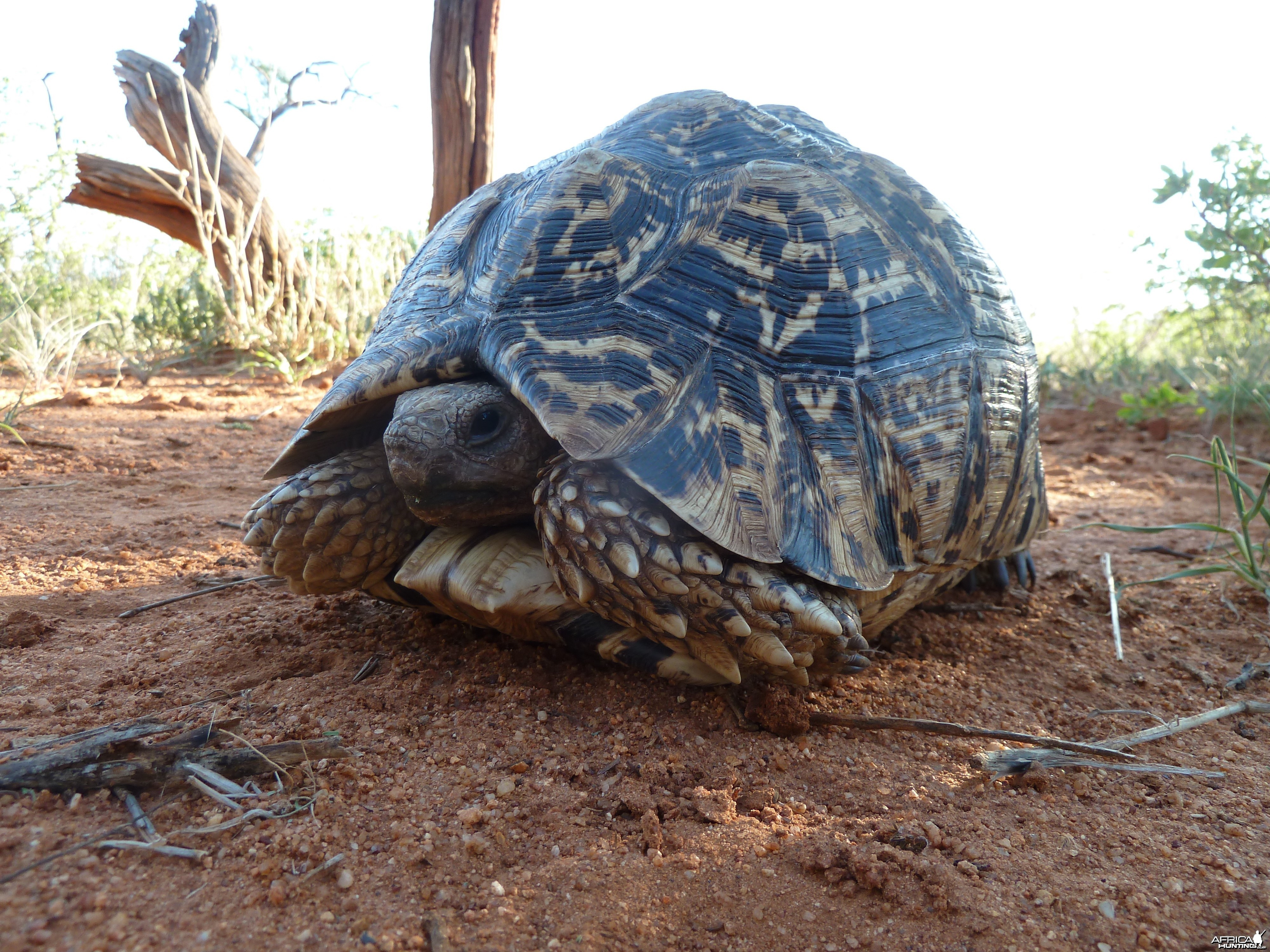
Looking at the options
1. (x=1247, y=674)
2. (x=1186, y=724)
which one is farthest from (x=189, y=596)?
(x=1247, y=674)

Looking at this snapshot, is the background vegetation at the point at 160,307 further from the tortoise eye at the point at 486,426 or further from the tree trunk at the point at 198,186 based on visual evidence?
the tortoise eye at the point at 486,426

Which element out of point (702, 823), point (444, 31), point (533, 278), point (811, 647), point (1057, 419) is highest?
point (444, 31)

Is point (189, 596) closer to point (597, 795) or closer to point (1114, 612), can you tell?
point (597, 795)

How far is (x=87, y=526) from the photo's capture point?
8.88 ft

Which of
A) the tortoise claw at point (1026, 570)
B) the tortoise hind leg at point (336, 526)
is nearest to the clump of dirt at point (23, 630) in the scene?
the tortoise hind leg at point (336, 526)

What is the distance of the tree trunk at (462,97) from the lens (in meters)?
4.73

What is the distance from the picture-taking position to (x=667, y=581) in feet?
5.16

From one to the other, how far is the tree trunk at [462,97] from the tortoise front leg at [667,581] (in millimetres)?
3658

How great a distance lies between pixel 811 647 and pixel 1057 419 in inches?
210

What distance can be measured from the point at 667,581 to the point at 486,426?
54cm

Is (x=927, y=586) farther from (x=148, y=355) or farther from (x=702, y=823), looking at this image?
(x=148, y=355)

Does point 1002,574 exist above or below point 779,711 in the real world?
below

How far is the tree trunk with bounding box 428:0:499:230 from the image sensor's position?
4.73 metres

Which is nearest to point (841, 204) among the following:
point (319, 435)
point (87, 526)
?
point (319, 435)
